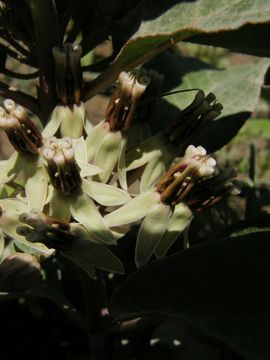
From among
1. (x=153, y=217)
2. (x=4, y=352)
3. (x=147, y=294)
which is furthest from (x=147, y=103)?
(x=4, y=352)

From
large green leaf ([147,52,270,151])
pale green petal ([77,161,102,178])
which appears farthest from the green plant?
large green leaf ([147,52,270,151])

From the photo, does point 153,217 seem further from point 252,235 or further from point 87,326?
point 87,326

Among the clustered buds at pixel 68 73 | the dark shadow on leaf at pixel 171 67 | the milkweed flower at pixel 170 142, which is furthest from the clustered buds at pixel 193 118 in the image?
the dark shadow on leaf at pixel 171 67

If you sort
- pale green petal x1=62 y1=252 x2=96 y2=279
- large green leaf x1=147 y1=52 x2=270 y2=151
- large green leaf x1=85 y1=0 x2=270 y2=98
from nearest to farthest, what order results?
large green leaf x1=85 y1=0 x2=270 y2=98 → pale green petal x1=62 y1=252 x2=96 y2=279 → large green leaf x1=147 y1=52 x2=270 y2=151

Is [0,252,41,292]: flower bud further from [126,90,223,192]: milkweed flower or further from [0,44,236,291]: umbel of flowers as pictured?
[126,90,223,192]: milkweed flower

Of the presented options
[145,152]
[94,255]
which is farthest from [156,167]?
[94,255]

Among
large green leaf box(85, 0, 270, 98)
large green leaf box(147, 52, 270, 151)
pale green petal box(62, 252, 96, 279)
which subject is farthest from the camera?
large green leaf box(147, 52, 270, 151)
